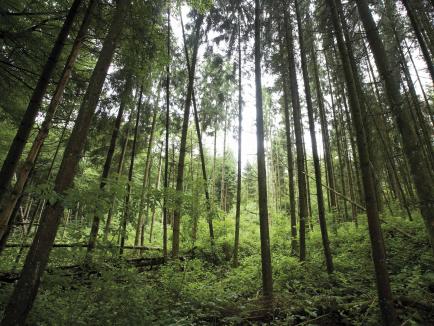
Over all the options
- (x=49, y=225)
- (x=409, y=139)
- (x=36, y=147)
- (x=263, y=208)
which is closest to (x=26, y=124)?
(x=36, y=147)

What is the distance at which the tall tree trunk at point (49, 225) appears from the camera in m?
3.01

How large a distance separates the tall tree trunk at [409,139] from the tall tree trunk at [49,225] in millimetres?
4411

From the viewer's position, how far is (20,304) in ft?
9.85

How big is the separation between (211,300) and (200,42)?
9.74 m

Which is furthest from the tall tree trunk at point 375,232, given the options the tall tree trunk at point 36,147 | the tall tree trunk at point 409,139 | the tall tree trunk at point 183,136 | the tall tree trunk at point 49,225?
the tall tree trunk at point 183,136

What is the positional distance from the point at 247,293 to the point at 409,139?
5.05m

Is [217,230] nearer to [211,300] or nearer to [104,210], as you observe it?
[211,300]

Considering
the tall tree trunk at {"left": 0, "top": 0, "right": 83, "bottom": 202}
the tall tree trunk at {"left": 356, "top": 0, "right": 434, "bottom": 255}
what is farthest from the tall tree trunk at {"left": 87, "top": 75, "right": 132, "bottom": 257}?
the tall tree trunk at {"left": 356, "top": 0, "right": 434, "bottom": 255}

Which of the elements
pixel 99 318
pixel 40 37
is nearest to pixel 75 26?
pixel 40 37

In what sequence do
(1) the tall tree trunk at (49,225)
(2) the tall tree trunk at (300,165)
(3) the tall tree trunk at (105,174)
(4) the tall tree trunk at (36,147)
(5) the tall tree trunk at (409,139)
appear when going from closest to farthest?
(1) the tall tree trunk at (49,225)
(4) the tall tree trunk at (36,147)
(3) the tall tree trunk at (105,174)
(5) the tall tree trunk at (409,139)
(2) the tall tree trunk at (300,165)

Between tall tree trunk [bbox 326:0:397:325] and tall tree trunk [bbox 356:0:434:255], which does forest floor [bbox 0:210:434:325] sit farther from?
tall tree trunk [bbox 356:0:434:255]

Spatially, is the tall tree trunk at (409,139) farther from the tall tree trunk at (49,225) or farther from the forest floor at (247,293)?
the tall tree trunk at (49,225)

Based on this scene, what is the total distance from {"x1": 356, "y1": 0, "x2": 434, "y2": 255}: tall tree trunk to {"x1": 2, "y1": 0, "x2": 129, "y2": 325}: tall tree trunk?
441 centimetres

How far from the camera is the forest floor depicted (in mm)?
4012
